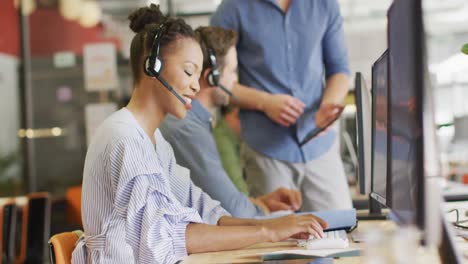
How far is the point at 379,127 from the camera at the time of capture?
6.12 feet

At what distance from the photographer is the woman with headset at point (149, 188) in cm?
164

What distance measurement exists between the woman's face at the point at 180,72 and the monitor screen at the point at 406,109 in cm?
65

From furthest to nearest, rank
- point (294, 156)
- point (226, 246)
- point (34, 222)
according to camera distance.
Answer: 1. point (34, 222)
2. point (294, 156)
3. point (226, 246)

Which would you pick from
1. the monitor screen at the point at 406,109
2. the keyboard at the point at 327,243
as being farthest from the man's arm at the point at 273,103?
the monitor screen at the point at 406,109

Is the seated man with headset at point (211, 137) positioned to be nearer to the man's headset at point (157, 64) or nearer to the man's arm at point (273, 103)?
the man's arm at point (273, 103)

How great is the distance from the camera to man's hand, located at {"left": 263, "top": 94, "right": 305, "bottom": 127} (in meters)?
2.74

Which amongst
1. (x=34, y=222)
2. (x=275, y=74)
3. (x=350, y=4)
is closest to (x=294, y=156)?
(x=275, y=74)

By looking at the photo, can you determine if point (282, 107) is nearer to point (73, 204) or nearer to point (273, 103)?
point (273, 103)

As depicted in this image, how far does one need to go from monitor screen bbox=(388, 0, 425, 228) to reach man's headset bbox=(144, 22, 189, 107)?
642 mm

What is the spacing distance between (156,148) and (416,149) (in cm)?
100

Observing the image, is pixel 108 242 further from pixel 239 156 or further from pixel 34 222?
pixel 34 222

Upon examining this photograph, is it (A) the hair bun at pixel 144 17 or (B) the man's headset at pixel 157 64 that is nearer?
(B) the man's headset at pixel 157 64

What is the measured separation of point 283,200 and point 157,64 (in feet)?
2.88

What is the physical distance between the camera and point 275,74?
2869mm
